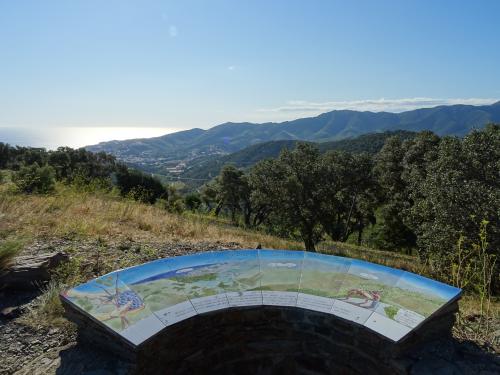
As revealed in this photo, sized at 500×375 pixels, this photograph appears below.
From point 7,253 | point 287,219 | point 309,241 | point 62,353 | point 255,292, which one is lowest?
point 309,241

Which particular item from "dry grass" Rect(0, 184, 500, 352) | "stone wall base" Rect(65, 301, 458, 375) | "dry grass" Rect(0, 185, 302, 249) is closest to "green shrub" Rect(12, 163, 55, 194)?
"dry grass" Rect(0, 184, 500, 352)

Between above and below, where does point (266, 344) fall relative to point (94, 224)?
below

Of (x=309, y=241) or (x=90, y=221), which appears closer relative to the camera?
(x=90, y=221)

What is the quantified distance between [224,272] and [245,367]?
47.8 inches

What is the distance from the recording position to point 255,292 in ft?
14.2

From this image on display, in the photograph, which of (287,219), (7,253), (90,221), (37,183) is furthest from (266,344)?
(287,219)

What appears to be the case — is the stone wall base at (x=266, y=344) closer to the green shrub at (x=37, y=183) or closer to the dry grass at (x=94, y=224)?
the dry grass at (x=94, y=224)

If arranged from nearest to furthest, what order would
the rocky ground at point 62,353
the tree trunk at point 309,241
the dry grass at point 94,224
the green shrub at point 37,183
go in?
1. the rocky ground at point 62,353
2. the dry grass at point 94,224
3. the green shrub at point 37,183
4. the tree trunk at point 309,241

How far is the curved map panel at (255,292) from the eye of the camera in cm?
372

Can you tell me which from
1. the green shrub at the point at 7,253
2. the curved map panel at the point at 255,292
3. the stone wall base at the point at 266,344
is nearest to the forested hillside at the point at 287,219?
the green shrub at the point at 7,253

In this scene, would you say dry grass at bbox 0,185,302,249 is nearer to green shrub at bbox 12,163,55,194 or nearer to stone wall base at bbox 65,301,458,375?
green shrub at bbox 12,163,55,194

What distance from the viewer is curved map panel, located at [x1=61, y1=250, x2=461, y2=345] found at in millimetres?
3719

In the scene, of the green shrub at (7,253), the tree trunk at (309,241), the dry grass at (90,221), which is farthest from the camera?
the tree trunk at (309,241)

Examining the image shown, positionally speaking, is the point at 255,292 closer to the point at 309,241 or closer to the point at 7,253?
the point at 7,253
